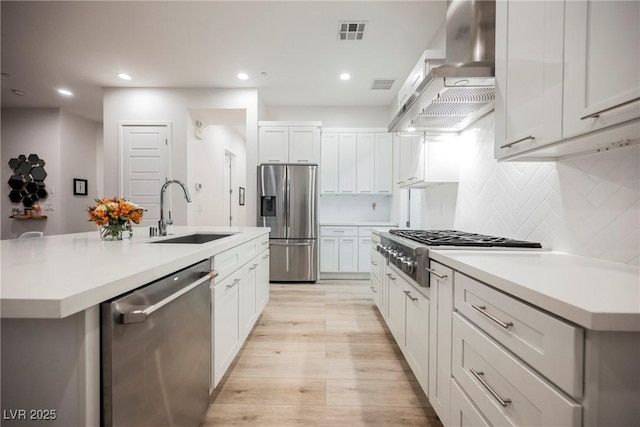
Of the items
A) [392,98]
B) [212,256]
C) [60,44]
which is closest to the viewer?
[212,256]

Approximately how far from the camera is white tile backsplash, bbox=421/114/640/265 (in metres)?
1.10

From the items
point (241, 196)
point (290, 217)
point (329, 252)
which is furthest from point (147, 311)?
point (241, 196)

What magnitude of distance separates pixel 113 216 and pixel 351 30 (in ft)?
9.22

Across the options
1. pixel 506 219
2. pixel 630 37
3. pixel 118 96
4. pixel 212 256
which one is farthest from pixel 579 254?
pixel 118 96

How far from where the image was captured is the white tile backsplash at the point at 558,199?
3.61 feet

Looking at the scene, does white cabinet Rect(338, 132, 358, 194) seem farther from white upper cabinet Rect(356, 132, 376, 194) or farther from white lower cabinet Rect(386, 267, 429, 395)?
white lower cabinet Rect(386, 267, 429, 395)

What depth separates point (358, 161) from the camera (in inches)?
190

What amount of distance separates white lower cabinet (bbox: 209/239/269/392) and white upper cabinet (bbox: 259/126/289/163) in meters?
2.27

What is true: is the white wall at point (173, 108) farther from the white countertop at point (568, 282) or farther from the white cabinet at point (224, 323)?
the white countertop at point (568, 282)

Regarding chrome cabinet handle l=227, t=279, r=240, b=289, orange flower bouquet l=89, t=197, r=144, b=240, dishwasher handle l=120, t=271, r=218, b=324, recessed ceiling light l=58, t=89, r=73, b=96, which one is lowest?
chrome cabinet handle l=227, t=279, r=240, b=289

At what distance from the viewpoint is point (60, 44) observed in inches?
127

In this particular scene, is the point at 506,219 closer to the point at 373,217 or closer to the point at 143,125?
the point at 373,217

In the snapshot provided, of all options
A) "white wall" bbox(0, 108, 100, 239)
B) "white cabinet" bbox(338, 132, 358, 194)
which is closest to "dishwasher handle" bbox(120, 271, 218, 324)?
"white cabinet" bbox(338, 132, 358, 194)

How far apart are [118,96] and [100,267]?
15.6 feet
